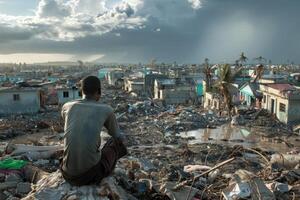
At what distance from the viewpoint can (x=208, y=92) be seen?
3750 centimetres

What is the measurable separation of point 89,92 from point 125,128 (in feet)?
68.2

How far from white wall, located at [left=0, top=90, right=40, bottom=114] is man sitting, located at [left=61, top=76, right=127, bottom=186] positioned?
93.5 ft

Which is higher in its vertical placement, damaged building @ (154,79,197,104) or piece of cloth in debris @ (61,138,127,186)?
piece of cloth in debris @ (61,138,127,186)

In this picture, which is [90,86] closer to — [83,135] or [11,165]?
[83,135]

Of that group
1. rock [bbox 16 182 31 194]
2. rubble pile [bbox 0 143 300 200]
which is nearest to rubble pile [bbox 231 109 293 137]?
rubble pile [bbox 0 143 300 200]

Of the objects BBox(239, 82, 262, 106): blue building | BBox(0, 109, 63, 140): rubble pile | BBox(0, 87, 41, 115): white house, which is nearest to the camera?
BBox(0, 109, 63, 140): rubble pile

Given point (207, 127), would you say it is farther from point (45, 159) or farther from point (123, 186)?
point (123, 186)

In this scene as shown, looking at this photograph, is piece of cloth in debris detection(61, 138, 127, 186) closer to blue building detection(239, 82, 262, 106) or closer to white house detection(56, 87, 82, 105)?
blue building detection(239, 82, 262, 106)

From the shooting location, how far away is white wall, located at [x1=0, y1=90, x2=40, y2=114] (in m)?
29.9

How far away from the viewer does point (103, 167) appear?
359 centimetres

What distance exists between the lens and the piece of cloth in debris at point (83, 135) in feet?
11.2

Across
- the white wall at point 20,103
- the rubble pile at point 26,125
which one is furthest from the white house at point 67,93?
the rubble pile at point 26,125

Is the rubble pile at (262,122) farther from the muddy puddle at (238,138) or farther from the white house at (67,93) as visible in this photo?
the white house at (67,93)

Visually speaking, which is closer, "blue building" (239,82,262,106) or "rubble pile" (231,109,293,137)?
"rubble pile" (231,109,293,137)
